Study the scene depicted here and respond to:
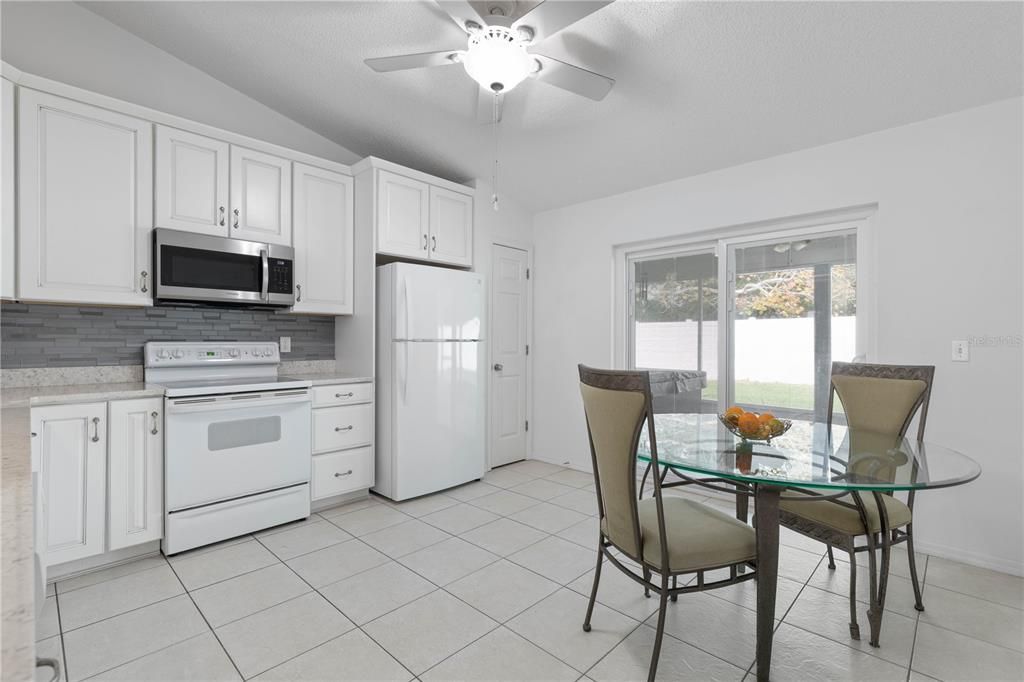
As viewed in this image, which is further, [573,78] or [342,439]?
[342,439]

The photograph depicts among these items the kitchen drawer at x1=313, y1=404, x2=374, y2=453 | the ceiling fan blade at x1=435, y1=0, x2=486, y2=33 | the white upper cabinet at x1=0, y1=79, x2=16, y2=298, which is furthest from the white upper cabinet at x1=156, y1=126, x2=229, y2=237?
the ceiling fan blade at x1=435, y1=0, x2=486, y2=33

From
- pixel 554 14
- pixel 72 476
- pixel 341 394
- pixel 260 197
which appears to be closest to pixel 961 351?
pixel 554 14

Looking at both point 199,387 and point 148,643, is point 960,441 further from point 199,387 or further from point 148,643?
point 199,387

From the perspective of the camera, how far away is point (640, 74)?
275 centimetres

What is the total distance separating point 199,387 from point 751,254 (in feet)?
11.8

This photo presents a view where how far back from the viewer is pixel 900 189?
111 inches

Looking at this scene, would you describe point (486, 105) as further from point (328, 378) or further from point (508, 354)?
point (508, 354)

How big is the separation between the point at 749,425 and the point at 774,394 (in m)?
1.72

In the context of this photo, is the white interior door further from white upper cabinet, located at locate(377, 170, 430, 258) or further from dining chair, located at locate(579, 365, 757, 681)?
dining chair, located at locate(579, 365, 757, 681)

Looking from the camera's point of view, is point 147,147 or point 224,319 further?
point 224,319

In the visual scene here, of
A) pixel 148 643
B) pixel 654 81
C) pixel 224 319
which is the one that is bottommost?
pixel 148 643

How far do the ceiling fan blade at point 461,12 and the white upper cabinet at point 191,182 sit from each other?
5.61 feet

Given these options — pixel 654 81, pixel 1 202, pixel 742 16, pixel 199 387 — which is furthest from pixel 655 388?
pixel 1 202

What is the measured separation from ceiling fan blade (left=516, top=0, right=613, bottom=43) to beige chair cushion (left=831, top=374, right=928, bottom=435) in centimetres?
204
